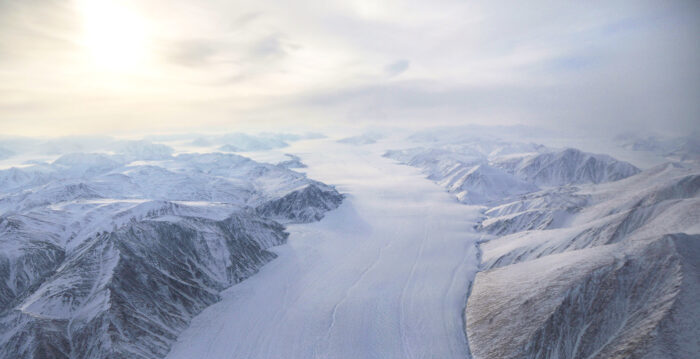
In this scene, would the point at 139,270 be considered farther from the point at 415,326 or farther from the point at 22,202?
the point at 22,202

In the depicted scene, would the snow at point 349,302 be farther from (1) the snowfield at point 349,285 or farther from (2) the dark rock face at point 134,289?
(2) the dark rock face at point 134,289

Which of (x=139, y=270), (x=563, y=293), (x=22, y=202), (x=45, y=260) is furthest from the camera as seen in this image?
(x=22, y=202)

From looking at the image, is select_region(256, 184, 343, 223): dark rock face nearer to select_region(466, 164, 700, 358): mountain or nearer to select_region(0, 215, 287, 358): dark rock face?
select_region(0, 215, 287, 358): dark rock face

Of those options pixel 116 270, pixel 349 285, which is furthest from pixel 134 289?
pixel 349 285

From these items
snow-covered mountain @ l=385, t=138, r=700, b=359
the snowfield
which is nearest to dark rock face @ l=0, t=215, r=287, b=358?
the snowfield

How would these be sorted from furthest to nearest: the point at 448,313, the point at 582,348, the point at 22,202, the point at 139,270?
the point at 22,202 < the point at 139,270 < the point at 448,313 < the point at 582,348

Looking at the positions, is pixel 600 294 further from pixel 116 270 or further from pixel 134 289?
pixel 116 270

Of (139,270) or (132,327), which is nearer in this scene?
(132,327)

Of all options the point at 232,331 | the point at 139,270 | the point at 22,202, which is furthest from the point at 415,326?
the point at 22,202

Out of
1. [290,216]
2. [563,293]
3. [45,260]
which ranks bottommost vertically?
[290,216]
